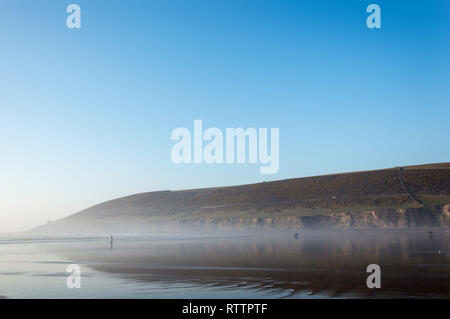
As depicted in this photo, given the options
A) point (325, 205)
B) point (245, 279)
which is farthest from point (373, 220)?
point (245, 279)

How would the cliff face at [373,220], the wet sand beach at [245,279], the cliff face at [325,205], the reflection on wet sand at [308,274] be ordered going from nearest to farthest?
the wet sand beach at [245,279]
the reflection on wet sand at [308,274]
the cliff face at [373,220]
the cliff face at [325,205]

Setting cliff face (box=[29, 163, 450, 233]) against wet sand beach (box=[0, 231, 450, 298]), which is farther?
cliff face (box=[29, 163, 450, 233])

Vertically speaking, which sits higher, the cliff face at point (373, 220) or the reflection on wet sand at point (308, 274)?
the reflection on wet sand at point (308, 274)

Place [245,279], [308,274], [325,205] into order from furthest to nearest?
[325,205]
[308,274]
[245,279]

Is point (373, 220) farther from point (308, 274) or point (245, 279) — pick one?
point (245, 279)

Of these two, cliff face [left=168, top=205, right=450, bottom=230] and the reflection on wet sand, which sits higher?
the reflection on wet sand

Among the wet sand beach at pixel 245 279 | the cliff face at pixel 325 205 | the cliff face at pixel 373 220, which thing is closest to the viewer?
the wet sand beach at pixel 245 279

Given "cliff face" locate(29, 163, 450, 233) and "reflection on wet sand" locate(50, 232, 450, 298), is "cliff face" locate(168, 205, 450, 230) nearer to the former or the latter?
"cliff face" locate(29, 163, 450, 233)

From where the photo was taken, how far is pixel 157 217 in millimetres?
192750

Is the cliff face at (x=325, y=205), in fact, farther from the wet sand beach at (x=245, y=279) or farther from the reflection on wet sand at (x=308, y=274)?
the wet sand beach at (x=245, y=279)

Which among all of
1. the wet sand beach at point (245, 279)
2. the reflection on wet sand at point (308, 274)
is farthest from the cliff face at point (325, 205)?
the wet sand beach at point (245, 279)

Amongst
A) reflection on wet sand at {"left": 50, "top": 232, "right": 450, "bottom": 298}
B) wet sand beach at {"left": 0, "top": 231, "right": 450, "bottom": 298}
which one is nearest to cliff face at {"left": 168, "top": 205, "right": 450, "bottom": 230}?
reflection on wet sand at {"left": 50, "top": 232, "right": 450, "bottom": 298}
